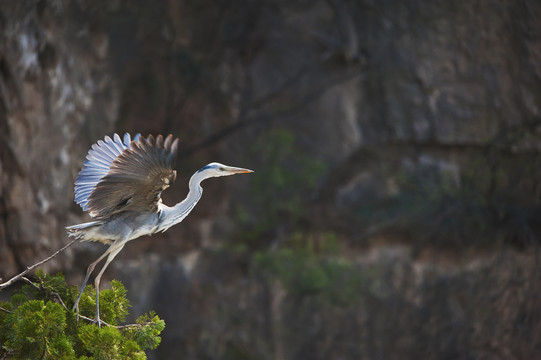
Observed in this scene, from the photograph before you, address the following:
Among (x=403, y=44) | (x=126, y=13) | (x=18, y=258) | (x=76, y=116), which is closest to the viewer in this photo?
(x=18, y=258)

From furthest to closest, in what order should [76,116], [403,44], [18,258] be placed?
[403,44] → [76,116] → [18,258]

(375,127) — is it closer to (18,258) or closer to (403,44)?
(403,44)

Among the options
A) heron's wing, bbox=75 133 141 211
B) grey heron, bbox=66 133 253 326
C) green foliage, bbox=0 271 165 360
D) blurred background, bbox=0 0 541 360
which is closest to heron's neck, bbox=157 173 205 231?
grey heron, bbox=66 133 253 326

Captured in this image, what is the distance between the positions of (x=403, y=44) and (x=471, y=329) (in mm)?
2597

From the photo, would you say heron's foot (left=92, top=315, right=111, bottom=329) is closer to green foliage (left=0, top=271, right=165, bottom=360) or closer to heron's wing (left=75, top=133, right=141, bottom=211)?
green foliage (left=0, top=271, right=165, bottom=360)

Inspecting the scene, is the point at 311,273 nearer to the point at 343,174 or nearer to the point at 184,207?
the point at 343,174

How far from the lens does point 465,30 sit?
21.4ft

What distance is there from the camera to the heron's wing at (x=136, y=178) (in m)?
2.62

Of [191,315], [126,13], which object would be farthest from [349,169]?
[126,13]

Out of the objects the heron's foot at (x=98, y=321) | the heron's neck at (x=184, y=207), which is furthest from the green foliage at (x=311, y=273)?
the heron's foot at (x=98, y=321)

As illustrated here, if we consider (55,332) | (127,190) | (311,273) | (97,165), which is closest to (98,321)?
(55,332)

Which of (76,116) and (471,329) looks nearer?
(76,116)

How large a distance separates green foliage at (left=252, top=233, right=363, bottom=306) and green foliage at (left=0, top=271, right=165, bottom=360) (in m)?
3.97

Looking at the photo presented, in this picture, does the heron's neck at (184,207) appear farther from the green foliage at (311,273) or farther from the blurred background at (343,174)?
the green foliage at (311,273)
